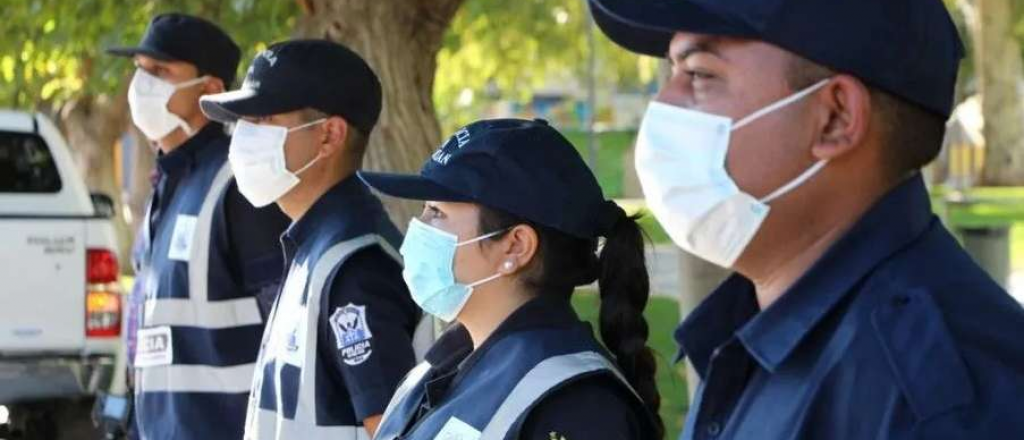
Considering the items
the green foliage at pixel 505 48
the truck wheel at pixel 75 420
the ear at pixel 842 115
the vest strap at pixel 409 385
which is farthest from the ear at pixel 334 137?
the green foliage at pixel 505 48

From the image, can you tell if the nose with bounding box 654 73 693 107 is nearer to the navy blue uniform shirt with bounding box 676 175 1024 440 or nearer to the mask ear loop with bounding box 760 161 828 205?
the mask ear loop with bounding box 760 161 828 205

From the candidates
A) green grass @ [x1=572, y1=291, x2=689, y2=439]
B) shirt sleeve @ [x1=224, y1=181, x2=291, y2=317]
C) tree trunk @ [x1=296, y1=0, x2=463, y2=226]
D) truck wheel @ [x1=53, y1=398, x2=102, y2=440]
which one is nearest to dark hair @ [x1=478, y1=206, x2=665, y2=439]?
shirt sleeve @ [x1=224, y1=181, x2=291, y2=317]

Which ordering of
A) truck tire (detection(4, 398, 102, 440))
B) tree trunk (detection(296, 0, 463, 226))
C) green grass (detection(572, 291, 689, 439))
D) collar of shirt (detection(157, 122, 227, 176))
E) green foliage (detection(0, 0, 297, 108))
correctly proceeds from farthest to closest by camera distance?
1. green grass (detection(572, 291, 689, 439))
2. green foliage (detection(0, 0, 297, 108))
3. truck tire (detection(4, 398, 102, 440))
4. tree trunk (detection(296, 0, 463, 226))
5. collar of shirt (detection(157, 122, 227, 176))

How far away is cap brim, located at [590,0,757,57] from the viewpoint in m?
2.09

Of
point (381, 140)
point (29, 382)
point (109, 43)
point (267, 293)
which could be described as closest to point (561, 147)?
point (267, 293)

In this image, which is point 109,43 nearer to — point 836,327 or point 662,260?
point 836,327

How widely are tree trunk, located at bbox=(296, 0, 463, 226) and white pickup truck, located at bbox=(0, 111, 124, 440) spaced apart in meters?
1.42

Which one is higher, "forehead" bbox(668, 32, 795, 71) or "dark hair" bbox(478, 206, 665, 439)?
"forehead" bbox(668, 32, 795, 71)

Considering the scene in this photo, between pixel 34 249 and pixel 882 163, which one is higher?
pixel 882 163

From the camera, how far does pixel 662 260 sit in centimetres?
2075

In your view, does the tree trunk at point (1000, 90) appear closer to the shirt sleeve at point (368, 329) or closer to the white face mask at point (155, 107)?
the white face mask at point (155, 107)

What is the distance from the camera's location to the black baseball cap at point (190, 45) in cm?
543

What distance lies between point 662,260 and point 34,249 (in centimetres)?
1384

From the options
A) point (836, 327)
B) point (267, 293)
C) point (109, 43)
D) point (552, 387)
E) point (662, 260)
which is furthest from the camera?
point (662, 260)
